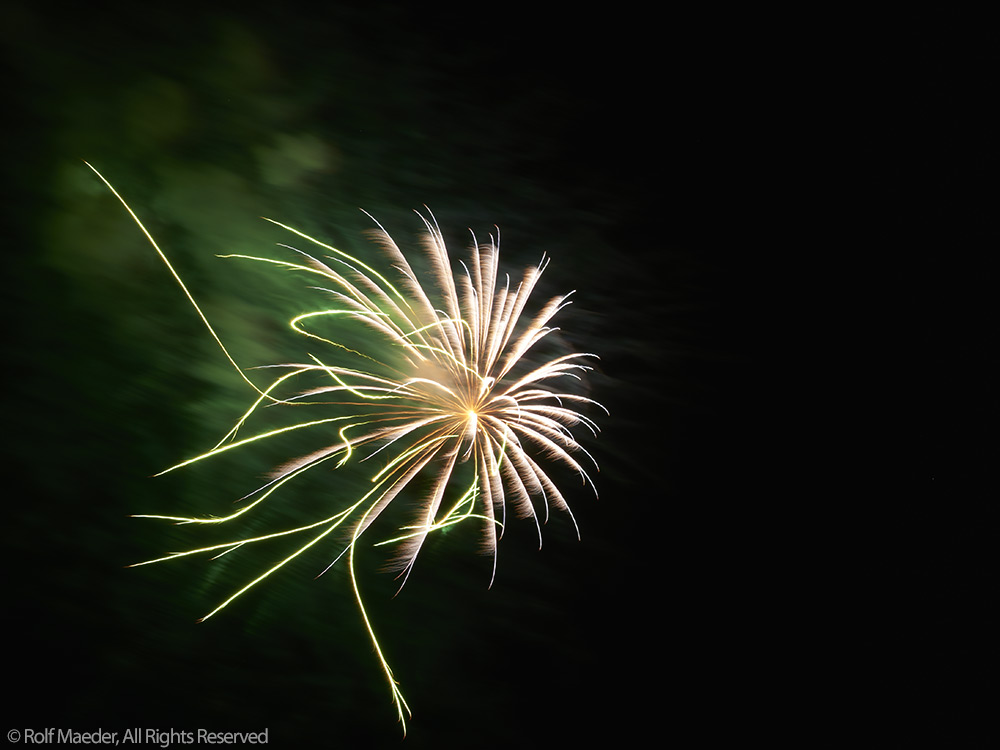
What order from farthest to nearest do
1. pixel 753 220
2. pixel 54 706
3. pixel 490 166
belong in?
pixel 753 220, pixel 490 166, pixel 54 706

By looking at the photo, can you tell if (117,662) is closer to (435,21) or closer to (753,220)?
(435,21)

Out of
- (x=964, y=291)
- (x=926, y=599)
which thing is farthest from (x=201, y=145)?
(x=926, y=599)

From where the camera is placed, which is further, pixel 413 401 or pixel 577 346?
pixel 577 346

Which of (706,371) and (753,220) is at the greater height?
(753,220)

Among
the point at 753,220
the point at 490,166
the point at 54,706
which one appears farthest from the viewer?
the point at 753,220
